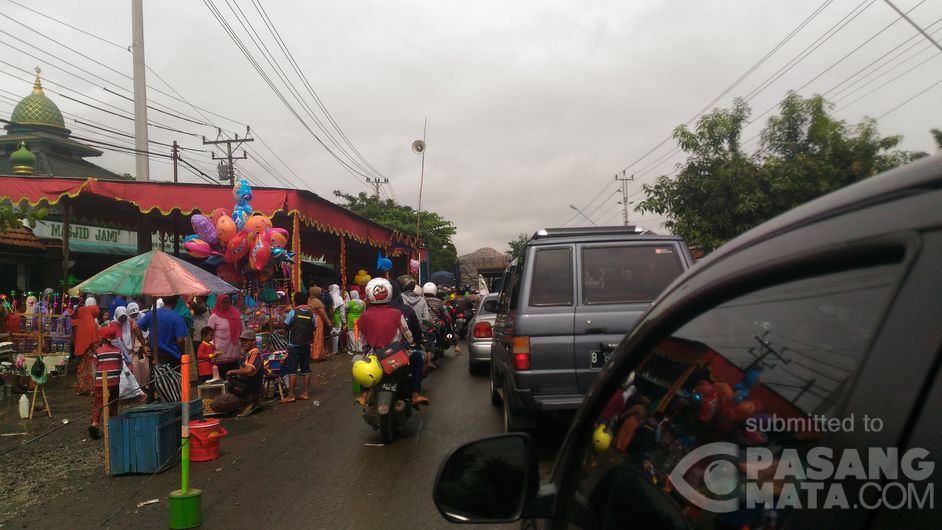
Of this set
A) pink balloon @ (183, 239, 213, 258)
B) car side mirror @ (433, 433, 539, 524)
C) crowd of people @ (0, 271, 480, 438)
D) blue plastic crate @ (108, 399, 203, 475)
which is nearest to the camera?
car side mirror @ (433, 433, 539, 524)

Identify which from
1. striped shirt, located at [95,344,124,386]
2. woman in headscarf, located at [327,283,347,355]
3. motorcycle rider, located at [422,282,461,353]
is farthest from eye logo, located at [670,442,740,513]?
woman in headscarf, located at [327,283,347,355]

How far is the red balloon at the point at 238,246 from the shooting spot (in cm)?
1254

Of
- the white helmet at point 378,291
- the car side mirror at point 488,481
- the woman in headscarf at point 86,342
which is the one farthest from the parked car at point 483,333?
the car side mirror at point 488,481

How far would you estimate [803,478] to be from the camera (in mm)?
1170

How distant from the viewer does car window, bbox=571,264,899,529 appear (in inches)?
44.3

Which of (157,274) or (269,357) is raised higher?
(157,274)

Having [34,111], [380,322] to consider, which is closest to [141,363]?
[380,322]

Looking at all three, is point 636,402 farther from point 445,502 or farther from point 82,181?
point 82,181

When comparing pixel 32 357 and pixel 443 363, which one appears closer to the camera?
pixel 32 357

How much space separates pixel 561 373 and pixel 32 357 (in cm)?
1108

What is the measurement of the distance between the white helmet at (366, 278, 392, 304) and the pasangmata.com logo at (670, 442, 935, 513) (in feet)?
21.2

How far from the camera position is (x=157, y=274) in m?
7.59

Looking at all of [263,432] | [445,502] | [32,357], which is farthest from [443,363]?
[445,502]

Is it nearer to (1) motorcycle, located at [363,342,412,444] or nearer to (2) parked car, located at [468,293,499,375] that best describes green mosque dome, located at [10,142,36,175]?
(2) parked car, located at [468,293,499,375]
